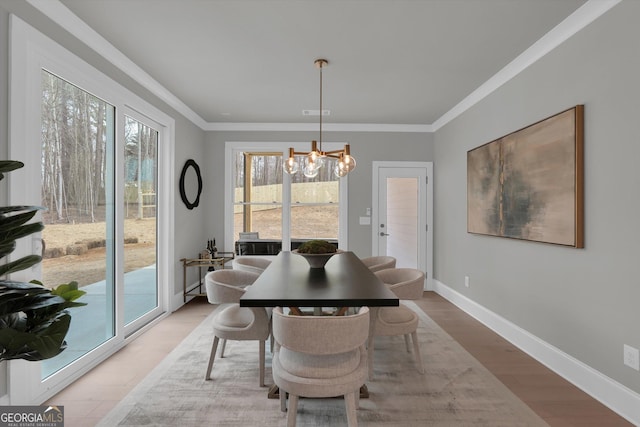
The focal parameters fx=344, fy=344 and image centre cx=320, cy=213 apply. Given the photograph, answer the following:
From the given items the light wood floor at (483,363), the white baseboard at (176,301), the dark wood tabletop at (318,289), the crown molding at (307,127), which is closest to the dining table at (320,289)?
the dark wood tabletop at (318,289)

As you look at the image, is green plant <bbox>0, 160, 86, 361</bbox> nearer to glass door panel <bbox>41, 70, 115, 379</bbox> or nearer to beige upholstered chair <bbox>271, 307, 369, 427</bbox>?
beige upholstered chair <bbox>271, 307, 369, 427</bbox>

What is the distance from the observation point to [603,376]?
2.24 m

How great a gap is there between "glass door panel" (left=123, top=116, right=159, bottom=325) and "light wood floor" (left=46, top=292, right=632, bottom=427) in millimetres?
358

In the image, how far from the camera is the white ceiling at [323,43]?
2.34 metres

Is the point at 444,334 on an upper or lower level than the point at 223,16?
lower

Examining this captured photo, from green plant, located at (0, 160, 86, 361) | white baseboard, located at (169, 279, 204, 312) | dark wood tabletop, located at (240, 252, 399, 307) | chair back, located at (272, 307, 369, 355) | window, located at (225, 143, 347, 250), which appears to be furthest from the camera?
window, located at (225, 143, 347, 250)

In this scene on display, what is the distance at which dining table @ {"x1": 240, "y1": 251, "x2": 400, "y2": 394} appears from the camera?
5.75 feet

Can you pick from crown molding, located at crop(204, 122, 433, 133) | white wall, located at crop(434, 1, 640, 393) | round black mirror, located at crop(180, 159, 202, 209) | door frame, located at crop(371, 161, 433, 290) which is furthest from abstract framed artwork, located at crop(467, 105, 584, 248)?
round black mirror, located at crop(180, 159, 202, 209)

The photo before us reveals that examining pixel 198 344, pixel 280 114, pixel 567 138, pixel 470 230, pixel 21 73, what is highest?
pixel 280 114

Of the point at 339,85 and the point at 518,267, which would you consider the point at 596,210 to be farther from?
the point at 339,85

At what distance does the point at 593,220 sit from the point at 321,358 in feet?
6.76

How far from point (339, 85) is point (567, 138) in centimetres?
217

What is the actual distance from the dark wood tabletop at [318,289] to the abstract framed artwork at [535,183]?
1.51 m

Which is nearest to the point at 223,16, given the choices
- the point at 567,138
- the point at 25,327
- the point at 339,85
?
the point at 339,85
